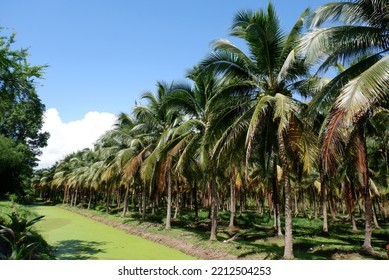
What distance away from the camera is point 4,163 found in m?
34.3

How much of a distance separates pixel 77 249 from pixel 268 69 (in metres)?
11.1

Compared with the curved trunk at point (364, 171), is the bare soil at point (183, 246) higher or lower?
lower

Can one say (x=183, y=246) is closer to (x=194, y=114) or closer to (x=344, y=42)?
(x=194, y=114)

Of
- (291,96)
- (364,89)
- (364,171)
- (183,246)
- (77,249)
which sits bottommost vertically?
(77,249)

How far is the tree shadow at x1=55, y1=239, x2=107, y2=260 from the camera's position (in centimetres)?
1191

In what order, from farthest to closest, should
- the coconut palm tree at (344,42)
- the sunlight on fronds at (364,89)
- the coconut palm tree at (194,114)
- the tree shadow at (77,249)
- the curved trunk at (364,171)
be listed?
the coconut palm tree at (194,114) < the tree shadow at (77,249) < the curved trunk at (364,171) < the coconut palm tree at (344,42) < the sunlight on fronds at (364,89)

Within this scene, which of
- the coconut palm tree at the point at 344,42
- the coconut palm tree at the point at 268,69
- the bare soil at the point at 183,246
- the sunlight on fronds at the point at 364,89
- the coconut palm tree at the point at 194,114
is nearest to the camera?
the sunlight on fronds at the point at 364,89

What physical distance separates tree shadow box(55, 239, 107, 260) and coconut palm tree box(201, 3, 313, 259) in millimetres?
7601

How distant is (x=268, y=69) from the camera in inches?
443

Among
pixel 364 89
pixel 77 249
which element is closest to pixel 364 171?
pixel 364 89

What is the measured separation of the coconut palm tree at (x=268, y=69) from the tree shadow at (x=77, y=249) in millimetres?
7601

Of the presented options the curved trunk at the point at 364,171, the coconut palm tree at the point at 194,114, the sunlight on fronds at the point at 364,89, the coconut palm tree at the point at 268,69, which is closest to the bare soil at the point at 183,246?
the coconut palm tree at the point at 194,114

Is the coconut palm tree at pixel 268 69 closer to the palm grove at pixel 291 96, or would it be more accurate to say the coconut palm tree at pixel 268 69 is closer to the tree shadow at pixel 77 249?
the palm grove at pixel 291 96

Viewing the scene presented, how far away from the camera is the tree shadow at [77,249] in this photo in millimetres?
11906
